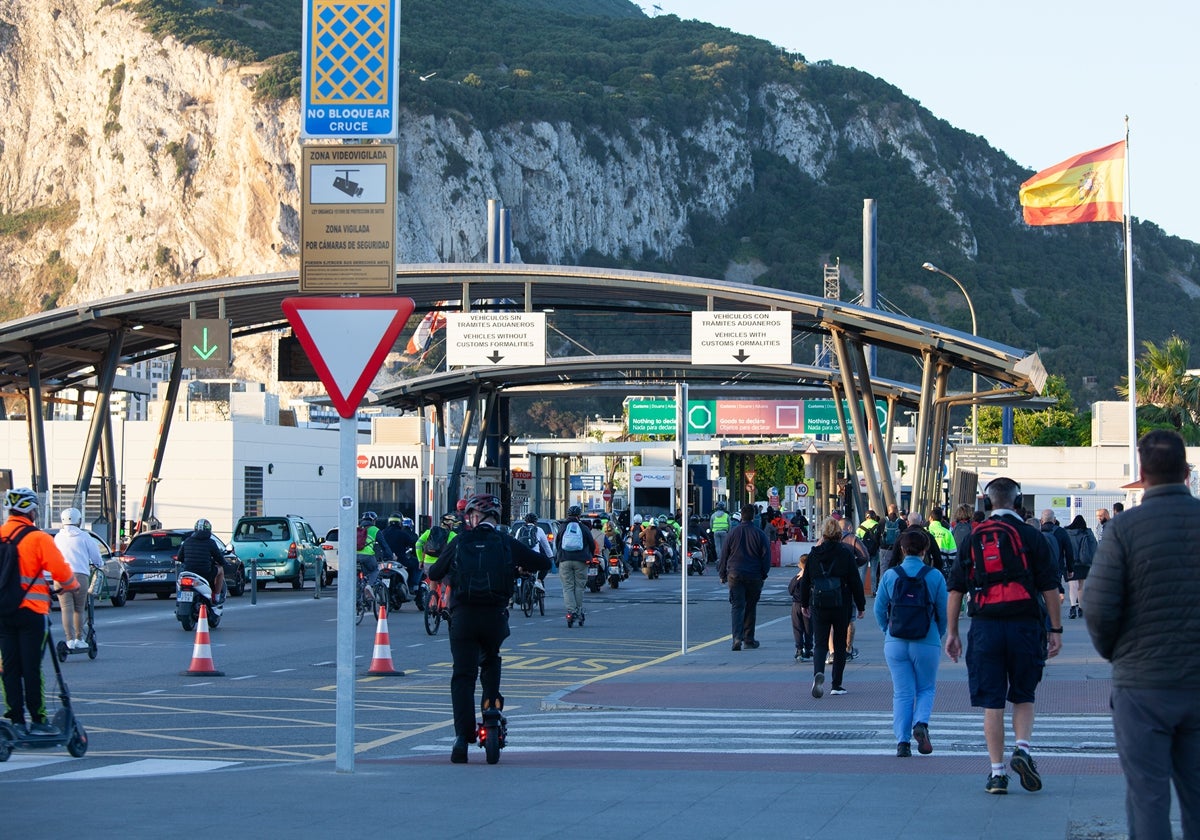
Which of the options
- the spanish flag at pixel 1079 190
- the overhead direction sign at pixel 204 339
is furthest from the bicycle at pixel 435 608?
the spanish flag at pixel 1079 190

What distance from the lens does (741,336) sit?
33.5 meters

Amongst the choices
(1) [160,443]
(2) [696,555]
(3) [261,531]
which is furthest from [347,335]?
(2) [696,555]

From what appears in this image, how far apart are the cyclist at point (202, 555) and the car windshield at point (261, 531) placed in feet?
42.8

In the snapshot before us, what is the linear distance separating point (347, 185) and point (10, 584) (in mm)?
3518

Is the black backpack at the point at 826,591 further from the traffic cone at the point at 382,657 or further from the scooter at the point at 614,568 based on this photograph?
the scooter at the point at 614,568

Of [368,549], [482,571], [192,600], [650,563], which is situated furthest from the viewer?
[650,563]

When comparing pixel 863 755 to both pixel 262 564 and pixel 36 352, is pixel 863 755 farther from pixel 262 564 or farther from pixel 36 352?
pixel 36 352

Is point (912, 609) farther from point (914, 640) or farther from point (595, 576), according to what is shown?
point (595, 576)

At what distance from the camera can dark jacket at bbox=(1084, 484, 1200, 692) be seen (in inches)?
233

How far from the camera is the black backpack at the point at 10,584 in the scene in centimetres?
1052

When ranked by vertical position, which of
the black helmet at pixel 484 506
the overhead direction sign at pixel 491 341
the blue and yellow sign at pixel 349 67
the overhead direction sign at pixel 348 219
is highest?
the overhead direction sign at pixel 491 341

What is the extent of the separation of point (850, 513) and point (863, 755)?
4190cm

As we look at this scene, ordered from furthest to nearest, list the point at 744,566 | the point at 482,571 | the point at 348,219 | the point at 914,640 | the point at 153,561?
the point at 153,561 < the point at 744,566 < the point at 914,640 < the point at 482,571 < the point at 348,219

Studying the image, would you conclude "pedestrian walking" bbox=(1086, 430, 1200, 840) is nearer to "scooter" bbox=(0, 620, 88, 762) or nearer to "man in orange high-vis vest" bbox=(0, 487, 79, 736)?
"scooter" bbox=(0, 620, 88, 762)
